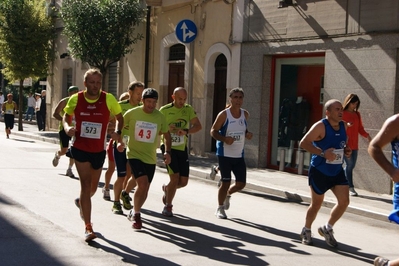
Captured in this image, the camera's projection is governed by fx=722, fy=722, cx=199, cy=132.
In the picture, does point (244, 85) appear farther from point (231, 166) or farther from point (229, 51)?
point (231, 166)

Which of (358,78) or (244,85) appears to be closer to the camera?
(358,78)

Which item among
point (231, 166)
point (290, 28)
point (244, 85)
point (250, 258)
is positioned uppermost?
point (290, 28)

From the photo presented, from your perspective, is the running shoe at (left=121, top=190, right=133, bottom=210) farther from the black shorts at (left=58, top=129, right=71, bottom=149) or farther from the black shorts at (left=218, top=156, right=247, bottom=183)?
the black shorts at (left=58, top=129, right=71, bottom=149)

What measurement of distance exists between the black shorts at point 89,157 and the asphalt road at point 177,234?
0.86m

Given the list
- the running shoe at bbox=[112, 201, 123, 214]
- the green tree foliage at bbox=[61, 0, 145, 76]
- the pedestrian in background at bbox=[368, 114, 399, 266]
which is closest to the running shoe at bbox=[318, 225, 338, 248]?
the running shoe at bbox=[112, 201, 123, 214]

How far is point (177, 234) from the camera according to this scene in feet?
28.8

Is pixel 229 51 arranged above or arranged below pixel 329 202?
above

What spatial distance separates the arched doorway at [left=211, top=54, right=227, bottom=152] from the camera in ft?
65.2

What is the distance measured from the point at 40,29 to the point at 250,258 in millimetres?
23778

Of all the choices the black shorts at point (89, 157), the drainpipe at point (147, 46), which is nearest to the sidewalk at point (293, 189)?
the drainpipe at point (147, 46)

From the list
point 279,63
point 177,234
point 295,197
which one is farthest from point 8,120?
point 177,234

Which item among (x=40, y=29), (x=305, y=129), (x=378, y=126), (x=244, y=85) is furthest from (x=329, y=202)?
(x=40, y=29)

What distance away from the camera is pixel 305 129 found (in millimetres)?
16766

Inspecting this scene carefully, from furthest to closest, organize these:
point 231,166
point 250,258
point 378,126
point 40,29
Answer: point 40,29, point 378,126, point 231,166, point 250,258
